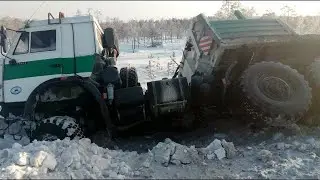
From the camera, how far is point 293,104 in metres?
6.89

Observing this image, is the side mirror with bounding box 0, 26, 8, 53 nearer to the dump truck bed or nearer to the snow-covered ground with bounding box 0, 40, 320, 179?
the snow-covered ground with bounding box 0, 40, 320, 179

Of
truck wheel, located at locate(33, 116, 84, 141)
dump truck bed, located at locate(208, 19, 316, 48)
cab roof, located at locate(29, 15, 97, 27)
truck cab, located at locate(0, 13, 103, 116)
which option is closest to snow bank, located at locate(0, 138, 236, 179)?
truck wheel, located at locate(33, 116, 84, 141)

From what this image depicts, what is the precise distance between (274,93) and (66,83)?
3.65 meters

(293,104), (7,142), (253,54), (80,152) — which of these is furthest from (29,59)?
(293,104)

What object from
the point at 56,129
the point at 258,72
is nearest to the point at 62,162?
the point at 56,129

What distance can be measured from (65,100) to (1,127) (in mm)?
1828

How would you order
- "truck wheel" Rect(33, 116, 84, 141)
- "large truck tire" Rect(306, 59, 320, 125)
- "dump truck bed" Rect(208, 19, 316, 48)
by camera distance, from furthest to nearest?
"dump truck bed" Rect(208, 19, 316, 48) < "large truck tire" Rect(306, 59, 320, 125) < "truck wheel" Rect(33, 116, 84, 141)

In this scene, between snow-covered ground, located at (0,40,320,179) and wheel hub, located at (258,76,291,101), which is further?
wheel hub, located at (258,76,291,101)

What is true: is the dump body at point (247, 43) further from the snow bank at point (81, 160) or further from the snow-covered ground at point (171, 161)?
the snow bank at point (81, 160)

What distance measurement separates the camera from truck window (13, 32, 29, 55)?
302 inches

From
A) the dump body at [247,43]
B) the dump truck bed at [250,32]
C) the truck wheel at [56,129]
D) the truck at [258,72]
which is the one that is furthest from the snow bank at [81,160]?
the dump truck bed at [250,32]

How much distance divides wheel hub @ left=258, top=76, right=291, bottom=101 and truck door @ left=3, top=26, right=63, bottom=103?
11.9 feet

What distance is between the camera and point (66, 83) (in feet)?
23.9

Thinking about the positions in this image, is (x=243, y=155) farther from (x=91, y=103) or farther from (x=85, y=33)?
(x=85, y=33)
